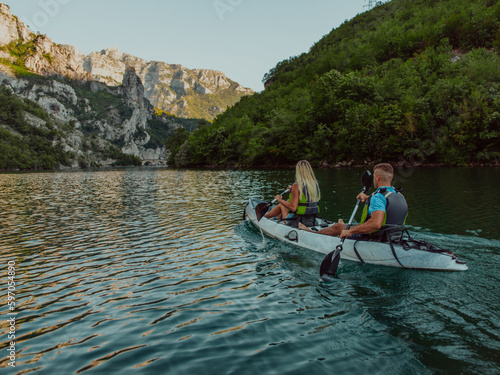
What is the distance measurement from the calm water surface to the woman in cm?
120

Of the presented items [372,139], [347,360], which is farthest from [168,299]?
[372,139]

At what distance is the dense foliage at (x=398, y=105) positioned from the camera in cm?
4841

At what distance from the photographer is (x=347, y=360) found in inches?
175

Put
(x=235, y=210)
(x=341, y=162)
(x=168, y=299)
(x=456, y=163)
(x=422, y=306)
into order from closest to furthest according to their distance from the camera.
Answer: (x=422, y=306), (x=168, y=299), (x=235, y=210), (x=456, y=163), (x=341, y=162)

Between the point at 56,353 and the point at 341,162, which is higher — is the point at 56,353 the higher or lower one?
the lower one

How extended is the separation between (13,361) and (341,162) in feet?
205

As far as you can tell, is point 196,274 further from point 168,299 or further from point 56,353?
point 56,353

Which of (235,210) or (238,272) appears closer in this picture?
(238,272)

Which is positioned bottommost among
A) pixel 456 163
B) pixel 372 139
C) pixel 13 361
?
pixel 13 361

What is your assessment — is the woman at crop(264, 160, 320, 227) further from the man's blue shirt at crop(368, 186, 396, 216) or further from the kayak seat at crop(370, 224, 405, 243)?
the kayak seat at crop(370, 224, 405, 243)

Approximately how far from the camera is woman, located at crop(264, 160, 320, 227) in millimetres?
10695

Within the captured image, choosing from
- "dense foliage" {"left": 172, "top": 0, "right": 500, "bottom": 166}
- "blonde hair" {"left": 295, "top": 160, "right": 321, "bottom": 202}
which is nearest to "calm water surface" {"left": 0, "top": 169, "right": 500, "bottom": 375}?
"blonde hair" {"left": 295, "top": 160, "right": 321, "bottom": 202}

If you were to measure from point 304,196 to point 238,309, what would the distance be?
5.64 m

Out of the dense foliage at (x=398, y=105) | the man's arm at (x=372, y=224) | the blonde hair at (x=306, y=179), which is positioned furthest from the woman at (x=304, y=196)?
the dense foliage at (x=398, y=105)
